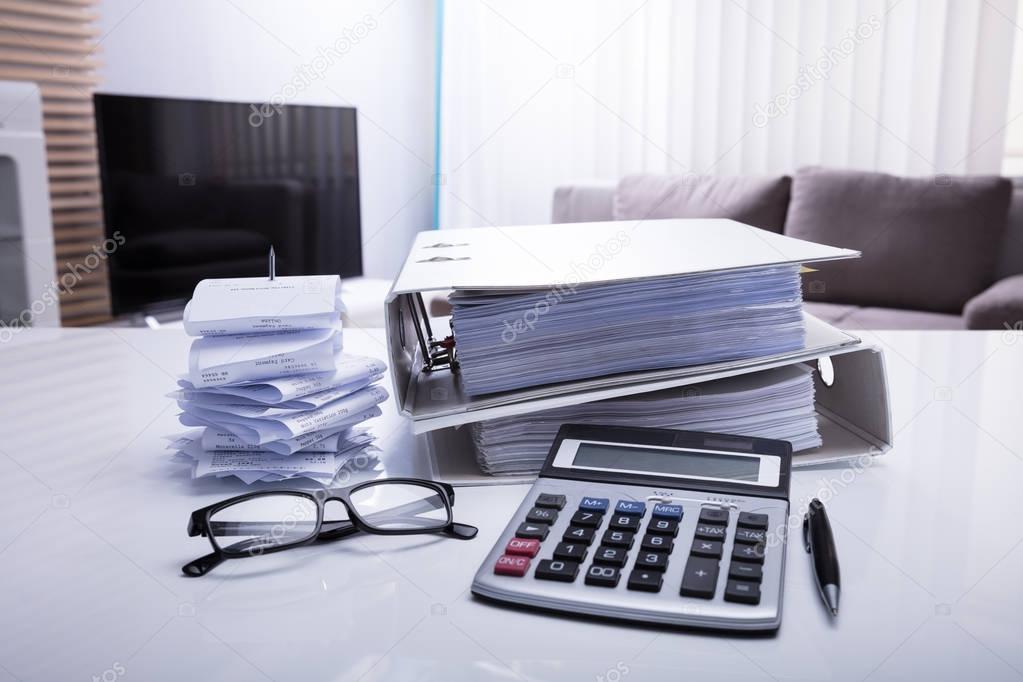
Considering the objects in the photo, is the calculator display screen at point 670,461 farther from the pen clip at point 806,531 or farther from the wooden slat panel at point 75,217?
the wooden slat panel at point 75,217

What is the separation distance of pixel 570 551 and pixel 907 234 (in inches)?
96.9

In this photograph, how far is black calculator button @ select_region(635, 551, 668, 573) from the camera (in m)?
0.44

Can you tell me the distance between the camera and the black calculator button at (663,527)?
47cm

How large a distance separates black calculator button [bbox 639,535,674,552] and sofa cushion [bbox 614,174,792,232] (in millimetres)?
2385

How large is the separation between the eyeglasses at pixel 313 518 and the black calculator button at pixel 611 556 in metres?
0.10

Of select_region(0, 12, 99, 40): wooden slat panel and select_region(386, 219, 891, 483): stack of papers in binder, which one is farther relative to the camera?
select_region(0, 12, 99, 40): wooden slat panel

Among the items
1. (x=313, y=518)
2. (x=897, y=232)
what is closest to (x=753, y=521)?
(x=313, y=518)

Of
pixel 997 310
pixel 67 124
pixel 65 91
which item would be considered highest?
pixel 65 91

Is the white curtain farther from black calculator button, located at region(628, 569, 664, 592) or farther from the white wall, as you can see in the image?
black calculator button, located at region(628, 569, 664, 592)

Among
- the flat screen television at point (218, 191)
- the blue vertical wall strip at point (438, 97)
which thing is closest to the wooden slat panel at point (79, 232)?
the flat screen television at point (218, 191)

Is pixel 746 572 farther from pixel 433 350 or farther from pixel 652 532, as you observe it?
pixel 433 350

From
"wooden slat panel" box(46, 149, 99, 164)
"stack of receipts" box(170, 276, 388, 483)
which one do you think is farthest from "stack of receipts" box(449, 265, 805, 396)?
"wooden slat panel" box(46, 149, 99, 164)

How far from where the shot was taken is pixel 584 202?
306cm

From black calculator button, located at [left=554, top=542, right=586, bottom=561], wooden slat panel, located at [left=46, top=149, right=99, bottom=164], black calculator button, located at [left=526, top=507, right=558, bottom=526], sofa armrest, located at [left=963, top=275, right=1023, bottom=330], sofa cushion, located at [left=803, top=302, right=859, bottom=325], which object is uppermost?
wooden slat panel, located at [left=46, top=149, right=99, bottom=164]
